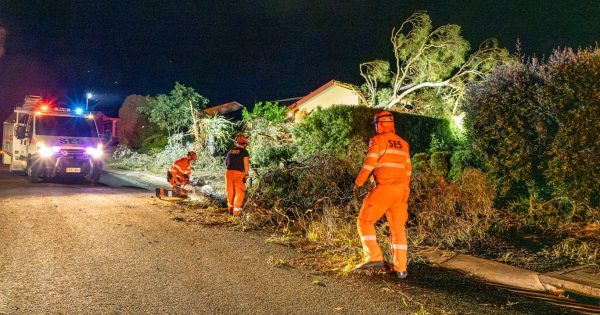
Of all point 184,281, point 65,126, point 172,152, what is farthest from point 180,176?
point 172,152

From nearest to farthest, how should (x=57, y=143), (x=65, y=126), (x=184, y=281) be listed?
A: (x=184, y=281)
(x=57, y=143)
(x=65, y=126)

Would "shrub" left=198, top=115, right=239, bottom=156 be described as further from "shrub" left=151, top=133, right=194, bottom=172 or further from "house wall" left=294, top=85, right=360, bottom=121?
"house wall" left=294, top=85, right=360, bottom=121

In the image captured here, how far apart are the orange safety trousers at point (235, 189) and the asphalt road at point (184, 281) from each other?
123 centimetres

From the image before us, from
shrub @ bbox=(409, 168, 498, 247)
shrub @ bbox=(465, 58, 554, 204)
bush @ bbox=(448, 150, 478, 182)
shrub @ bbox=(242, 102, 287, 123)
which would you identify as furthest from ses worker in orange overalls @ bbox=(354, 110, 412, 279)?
shrub @ bbox=(242, 102, 287, 123)

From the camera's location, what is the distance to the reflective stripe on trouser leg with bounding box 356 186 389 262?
5.42 meters

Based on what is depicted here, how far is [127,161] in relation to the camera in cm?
2366

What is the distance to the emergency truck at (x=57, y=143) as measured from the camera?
13758 millimetres

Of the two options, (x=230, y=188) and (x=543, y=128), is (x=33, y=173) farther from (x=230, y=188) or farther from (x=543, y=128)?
(x=543, y=128)

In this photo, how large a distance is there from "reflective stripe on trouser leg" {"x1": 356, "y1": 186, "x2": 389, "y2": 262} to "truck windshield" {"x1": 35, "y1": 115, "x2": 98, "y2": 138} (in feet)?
38.1

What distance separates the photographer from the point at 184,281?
5148 mm

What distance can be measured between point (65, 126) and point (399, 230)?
12341 millimetres

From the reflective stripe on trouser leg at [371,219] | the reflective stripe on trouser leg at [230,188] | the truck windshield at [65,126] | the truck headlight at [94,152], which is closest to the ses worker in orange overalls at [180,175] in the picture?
the reflective stripe on trouser leg at [230,188]

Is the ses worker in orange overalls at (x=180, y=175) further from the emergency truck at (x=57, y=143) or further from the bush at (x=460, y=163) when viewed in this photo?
the bush at (x=460, y=163)

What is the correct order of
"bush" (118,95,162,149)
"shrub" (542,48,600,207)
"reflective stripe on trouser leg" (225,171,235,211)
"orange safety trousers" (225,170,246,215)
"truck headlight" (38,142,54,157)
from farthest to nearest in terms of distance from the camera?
"bush" (118,95,162,149)
"truck headlight" (38,142,54,157)
"reflective stripe on trouser leg" (225,171,235,211)
"orange safety trousers" (225,170,246,215)
"shrub" (542,48,600,207)
